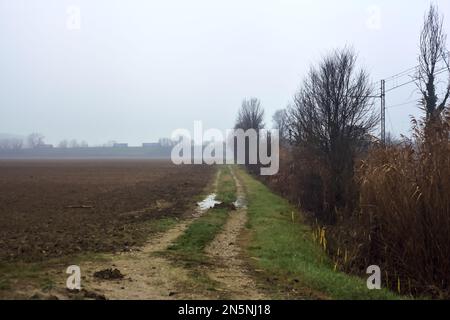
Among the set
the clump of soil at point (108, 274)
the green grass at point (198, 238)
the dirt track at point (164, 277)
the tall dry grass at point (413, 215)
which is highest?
the tall dry grass at point (413, 215)

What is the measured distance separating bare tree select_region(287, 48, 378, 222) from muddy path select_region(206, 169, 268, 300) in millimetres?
5863

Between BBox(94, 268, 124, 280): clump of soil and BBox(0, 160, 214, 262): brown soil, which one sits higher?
BBox(94, 268, 124, 280): clump of soil

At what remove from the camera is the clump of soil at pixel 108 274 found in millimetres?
9305

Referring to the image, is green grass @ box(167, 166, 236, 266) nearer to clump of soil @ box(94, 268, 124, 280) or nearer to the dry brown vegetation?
clump of soil @ box(94, 268, 124, 280)

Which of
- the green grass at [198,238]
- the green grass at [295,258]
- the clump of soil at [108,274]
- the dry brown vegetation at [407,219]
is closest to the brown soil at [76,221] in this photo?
the green grass at [198,238]

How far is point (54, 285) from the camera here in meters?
8.28

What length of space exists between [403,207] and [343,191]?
994 centimetres

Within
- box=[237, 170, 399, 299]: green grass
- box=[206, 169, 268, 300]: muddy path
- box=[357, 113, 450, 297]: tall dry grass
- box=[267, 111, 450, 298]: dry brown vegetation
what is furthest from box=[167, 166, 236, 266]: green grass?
box=[357, 113, 450, 297]: tall dry grass

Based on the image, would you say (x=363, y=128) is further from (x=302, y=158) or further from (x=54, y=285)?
(x=54, y=285)

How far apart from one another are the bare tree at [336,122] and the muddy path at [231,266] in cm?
586

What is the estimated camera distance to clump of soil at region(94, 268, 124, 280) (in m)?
9.30

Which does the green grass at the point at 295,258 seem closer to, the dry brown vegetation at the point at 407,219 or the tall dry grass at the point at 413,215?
the dry brown vegetation at the point at 407,219
